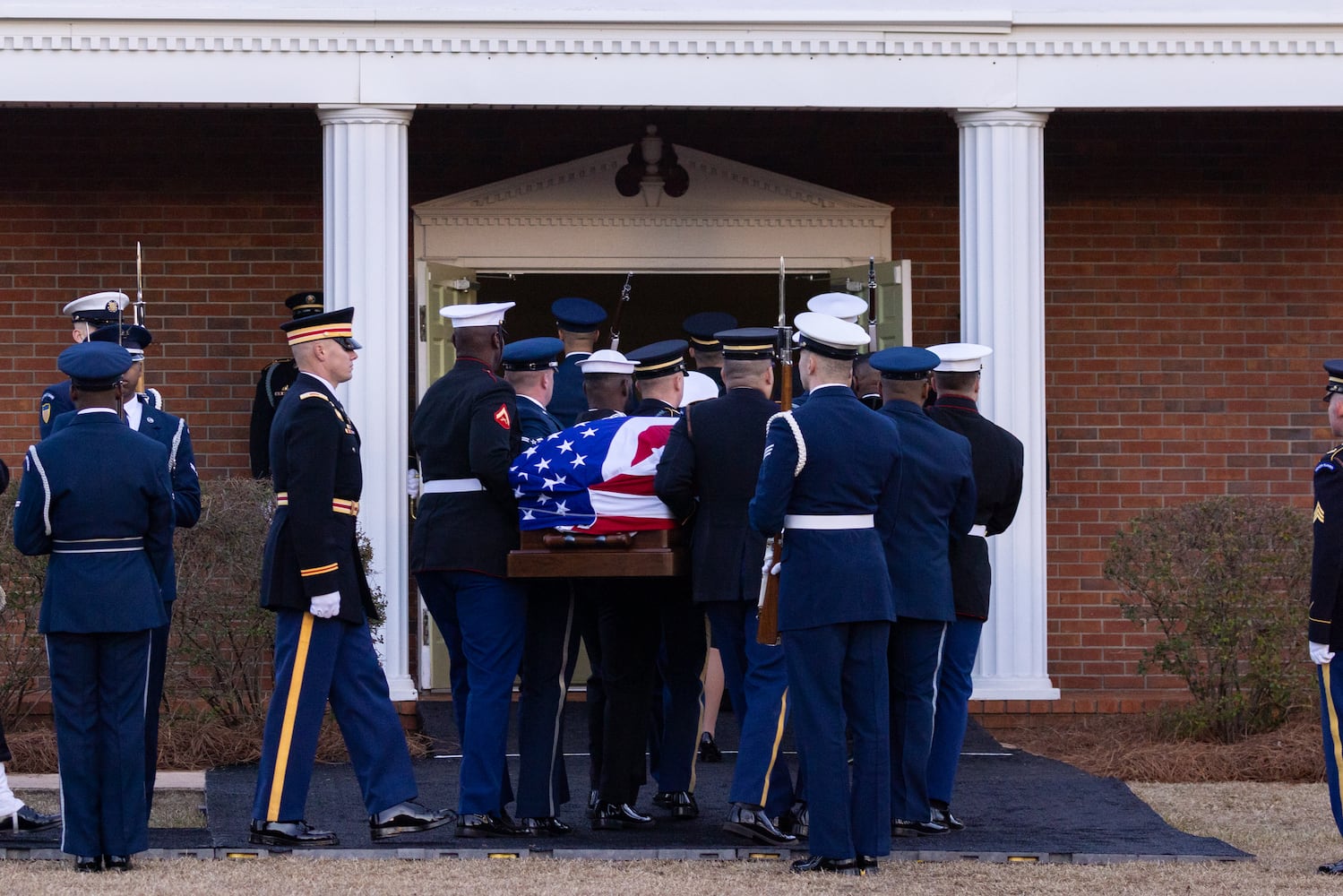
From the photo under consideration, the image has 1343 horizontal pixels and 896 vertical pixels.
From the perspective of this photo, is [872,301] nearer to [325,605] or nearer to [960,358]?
[960,358]

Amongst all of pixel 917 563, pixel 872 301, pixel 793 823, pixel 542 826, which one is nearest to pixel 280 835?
pixel 542 826

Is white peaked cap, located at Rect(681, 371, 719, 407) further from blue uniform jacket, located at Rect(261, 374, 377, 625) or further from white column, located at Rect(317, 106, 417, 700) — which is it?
white column, located at Rect(317, 106, 417, 700)

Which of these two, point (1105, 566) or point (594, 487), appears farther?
point (1105, 566)

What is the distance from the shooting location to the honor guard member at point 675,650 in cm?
680

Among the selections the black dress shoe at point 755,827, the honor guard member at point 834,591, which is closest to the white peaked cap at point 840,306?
the honor guard member at point 834,591

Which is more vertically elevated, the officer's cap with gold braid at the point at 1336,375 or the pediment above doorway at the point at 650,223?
the pediment above doorway at the point at 650,223

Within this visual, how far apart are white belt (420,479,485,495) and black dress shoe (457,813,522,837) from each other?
110 cm

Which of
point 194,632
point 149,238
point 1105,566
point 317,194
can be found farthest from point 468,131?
point 1105,566

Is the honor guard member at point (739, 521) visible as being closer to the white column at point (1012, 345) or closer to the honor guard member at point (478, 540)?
the honor guard member at point (478, 540)

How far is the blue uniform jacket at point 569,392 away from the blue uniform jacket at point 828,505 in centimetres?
204

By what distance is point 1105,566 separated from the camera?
904 centimetres

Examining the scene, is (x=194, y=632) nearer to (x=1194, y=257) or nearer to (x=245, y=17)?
(x=245, y=17)

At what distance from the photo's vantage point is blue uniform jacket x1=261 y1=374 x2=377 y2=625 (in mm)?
6145

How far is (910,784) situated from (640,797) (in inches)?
49.7
